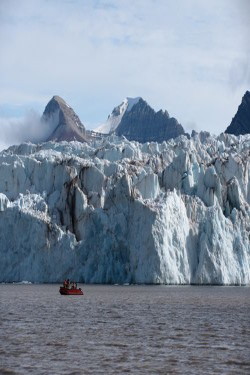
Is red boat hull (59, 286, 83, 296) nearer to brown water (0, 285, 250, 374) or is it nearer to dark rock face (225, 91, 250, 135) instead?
brown water (0, 285, 250, 374)

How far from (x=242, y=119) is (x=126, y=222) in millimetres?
91363

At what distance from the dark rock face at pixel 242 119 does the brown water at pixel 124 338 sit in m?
120

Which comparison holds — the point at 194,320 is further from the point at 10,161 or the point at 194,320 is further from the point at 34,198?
the point at 10,161

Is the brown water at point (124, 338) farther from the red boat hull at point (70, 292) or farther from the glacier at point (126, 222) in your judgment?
the glacier at point (126, 222)

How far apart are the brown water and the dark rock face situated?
119614mm

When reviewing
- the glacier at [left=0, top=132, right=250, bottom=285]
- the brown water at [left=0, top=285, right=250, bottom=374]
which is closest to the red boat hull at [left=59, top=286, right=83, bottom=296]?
the brown water at [left=0, top=285, right=250, bottom=374]

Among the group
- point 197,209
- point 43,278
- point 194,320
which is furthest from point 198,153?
point 194,320

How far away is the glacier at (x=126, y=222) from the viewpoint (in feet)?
275

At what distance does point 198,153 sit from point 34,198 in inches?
1149

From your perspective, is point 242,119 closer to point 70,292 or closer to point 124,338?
point 70,292

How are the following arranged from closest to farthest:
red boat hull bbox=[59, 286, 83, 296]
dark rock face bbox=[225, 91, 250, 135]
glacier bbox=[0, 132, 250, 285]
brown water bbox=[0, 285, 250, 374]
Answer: brown water bbox=[0, 285, 250, 374]
red boat hull bbox=[59, 286, 83, 296]
glacier bbox=[0, 132, 250, 285]
dark rock face bbox=[225, 91, 250, 135]

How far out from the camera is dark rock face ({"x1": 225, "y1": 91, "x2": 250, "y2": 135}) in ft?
561

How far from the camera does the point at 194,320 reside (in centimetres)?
4294

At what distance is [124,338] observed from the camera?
1324 inches
